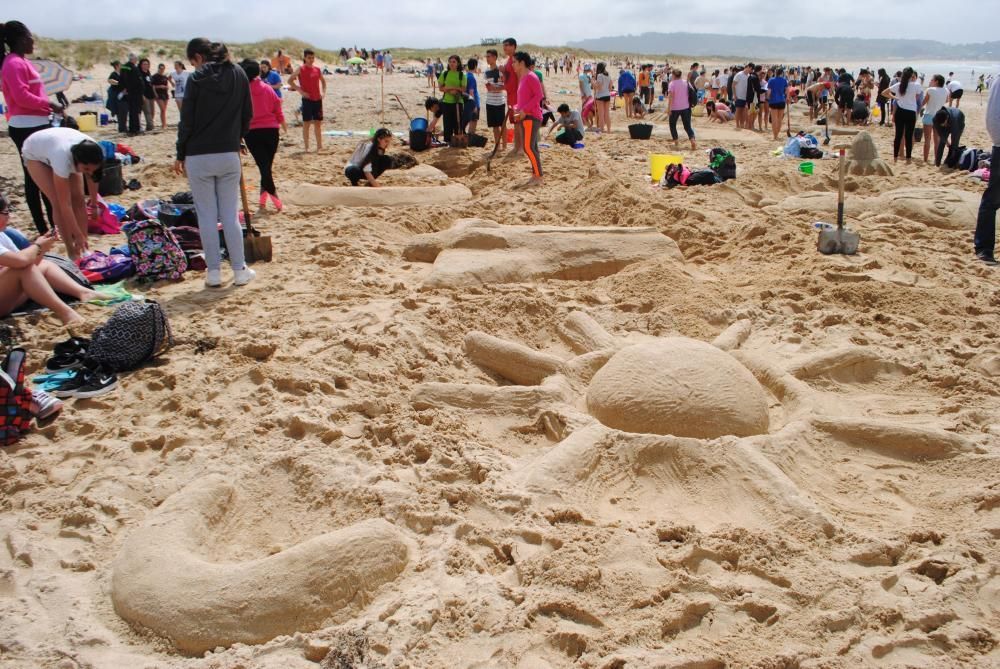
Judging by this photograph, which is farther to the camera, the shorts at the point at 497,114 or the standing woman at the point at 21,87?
the shorts at the point at 497,114

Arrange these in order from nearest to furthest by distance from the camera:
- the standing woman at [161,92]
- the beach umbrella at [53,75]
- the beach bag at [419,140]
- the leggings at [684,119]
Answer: the beach umbrella at [53,75] → the beach bag at [419,140] → the leggings at [684,119] → the standing woman at [161,92]

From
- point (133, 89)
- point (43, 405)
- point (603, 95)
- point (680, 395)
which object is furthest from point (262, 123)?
point (603, 95)

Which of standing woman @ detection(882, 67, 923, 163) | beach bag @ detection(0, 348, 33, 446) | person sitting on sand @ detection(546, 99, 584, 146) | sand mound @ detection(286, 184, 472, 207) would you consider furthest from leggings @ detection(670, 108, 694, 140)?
beach bag @ detection(0, 348, 33, 446)

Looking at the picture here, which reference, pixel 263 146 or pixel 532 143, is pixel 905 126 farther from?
pixel 263 146

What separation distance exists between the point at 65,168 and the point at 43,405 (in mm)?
2516

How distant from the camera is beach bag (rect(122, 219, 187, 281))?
5.48 metres

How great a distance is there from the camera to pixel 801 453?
135 inches

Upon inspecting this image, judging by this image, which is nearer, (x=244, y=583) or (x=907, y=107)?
(x=244, y=583)

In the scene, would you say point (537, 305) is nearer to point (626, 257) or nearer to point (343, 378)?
point (626, 257)

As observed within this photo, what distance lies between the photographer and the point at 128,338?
4.07 metres

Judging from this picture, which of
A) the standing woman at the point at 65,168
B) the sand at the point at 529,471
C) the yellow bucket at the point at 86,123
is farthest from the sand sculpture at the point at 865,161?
the yellow bucket at the point at 86,123

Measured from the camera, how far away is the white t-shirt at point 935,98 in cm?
1062

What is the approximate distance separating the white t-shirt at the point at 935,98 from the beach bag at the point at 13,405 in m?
11.4

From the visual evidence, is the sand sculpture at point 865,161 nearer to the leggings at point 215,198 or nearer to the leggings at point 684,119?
the leggings at point 684,119
